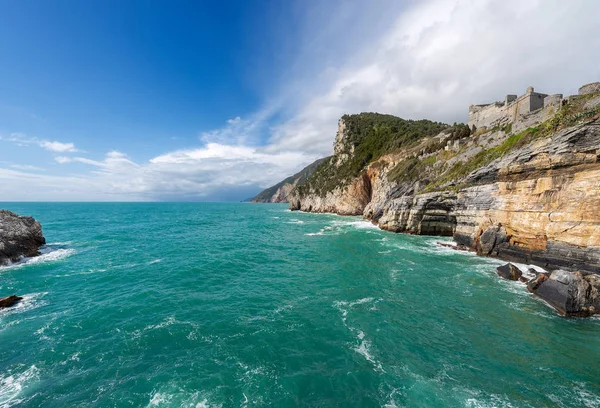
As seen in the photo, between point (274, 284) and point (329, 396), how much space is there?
12832mm

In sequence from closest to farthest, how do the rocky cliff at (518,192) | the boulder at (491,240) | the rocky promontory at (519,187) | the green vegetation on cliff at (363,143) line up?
the rocky promontory at (519,187) → the rocky cliff at (518,192) → the boulder at (491,240) → the green vegetation on cliff at (363,143)

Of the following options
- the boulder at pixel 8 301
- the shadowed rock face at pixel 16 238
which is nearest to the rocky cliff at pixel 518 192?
the boulder at pixel 8 301

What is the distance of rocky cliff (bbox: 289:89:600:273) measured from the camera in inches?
882

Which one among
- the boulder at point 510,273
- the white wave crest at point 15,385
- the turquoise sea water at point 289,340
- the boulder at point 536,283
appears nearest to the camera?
the white wave crest at point 15,385

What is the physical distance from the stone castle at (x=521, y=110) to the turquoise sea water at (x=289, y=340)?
25.3 meters

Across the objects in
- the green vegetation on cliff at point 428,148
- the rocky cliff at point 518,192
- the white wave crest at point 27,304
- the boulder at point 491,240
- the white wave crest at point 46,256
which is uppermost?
the green vegetation on cliff at point 428,148

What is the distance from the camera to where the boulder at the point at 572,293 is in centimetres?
1658

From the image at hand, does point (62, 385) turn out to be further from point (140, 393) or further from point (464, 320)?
point (464, 320)

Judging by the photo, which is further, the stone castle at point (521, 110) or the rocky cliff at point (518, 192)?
the stone castle at point (521, 110)

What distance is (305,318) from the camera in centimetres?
1636

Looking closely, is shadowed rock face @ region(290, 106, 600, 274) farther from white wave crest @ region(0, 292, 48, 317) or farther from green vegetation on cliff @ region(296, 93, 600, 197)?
white wave crest @ region(0, 292, 48, 317)

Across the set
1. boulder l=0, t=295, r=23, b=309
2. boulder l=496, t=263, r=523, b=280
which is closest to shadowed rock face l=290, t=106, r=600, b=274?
boulder l=496, t=263, r=523, b=280

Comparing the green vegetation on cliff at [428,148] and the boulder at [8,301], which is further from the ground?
the green vegetation on cliff at [428,148]

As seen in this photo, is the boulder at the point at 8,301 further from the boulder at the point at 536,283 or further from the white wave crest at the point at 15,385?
the boulder at the point at 536,283
